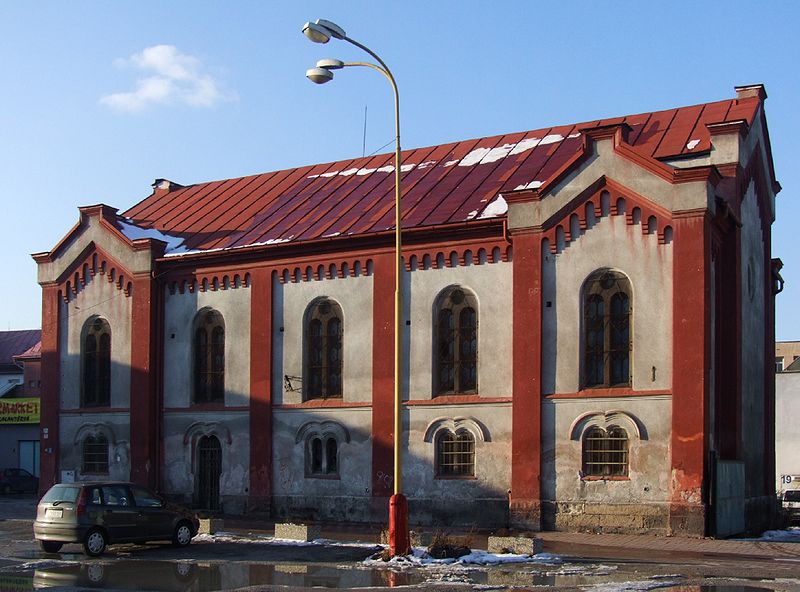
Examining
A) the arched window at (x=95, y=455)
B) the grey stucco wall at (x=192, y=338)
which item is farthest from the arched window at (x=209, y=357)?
the arched window at (x=95, y=455)

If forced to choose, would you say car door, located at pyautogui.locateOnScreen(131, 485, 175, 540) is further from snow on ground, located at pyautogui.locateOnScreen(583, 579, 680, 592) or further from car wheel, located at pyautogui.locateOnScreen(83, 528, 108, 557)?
snow on ground, located at pyautogui.locateOnScreen(583, 579, 680, 592)

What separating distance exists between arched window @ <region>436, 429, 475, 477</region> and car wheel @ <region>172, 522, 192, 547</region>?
294 inches

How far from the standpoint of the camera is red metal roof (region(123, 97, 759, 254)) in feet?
95.8

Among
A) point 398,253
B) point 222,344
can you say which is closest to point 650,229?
point 398,253

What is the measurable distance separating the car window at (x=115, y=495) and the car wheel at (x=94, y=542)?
0.64 meters

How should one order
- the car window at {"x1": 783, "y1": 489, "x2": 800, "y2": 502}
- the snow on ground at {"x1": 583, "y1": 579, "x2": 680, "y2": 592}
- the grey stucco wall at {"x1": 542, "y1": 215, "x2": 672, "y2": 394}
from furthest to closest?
the car window at {"x1": 783, "y1": 489, "x2": 800, "y2": 502}
the grey stucco wall at {"x1": 542, "y1": 215, "x2": 672, "y2": 394}
the snow on ground at {"x1": 583, "y1": 579, "x2": 680, "y2": 592}

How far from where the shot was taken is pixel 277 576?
1792cm

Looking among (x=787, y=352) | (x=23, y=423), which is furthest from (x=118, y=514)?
(x=787, y=352)

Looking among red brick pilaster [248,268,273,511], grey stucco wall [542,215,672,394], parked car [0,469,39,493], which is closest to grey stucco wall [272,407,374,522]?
red brick pilaster [248,268,273,511]

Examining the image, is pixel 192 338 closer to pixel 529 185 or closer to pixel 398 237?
pixel 529 185

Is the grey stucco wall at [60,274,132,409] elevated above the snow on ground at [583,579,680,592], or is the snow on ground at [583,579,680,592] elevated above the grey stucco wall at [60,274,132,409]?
the grey stucco wall at [60,274,132,409]

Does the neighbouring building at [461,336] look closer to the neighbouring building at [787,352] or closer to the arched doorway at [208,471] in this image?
the arched doorway at [208,471]

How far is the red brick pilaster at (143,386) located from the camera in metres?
32.2

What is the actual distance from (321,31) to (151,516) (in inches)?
420
